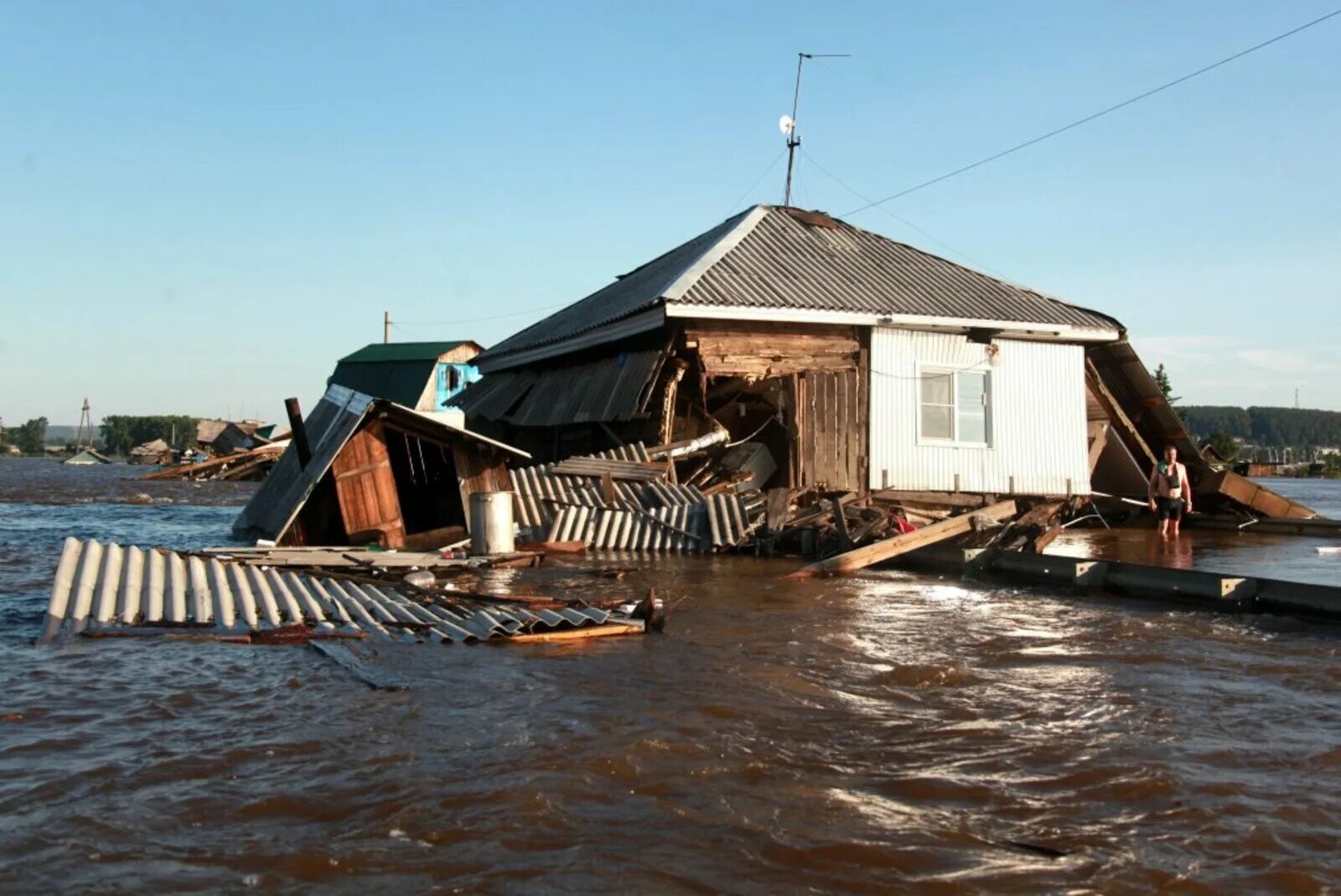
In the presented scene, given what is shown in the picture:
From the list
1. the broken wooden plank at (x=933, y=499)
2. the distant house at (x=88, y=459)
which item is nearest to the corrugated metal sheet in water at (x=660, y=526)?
the broken wooden plank at (x=933, y=499)

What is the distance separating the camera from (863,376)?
1788 centimetres

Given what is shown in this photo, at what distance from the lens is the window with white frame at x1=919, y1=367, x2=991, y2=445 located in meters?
18.4

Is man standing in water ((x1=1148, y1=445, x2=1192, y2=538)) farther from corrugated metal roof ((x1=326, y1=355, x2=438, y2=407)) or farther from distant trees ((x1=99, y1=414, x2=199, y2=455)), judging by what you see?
distant trees ((x1=99, y1=414, x2=199, y2=455))

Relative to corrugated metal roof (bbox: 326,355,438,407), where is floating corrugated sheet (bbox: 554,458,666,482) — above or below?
below

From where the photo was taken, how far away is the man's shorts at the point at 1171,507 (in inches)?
722

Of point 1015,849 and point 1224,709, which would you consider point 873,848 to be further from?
point 1224,709

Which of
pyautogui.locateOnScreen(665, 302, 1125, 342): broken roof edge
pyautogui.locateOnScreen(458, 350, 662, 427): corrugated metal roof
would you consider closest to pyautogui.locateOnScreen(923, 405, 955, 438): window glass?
pyautogui.locateOnScreen(665, 302, 1125, 342): broken roof edge

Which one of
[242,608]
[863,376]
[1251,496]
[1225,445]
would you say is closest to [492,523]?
[242,608]

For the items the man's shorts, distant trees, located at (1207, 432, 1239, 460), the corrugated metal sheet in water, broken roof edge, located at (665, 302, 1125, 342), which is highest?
broken roof edge, located at (665, 302, 1125, 342)

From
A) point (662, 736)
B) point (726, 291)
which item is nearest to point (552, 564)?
point (726, 291)

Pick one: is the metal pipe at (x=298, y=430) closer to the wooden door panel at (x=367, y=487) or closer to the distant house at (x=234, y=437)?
the wooden door panel at (x=367, y=487)

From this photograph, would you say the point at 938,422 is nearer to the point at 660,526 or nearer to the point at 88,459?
the point at 660,526

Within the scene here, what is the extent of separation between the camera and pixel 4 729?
5.49m

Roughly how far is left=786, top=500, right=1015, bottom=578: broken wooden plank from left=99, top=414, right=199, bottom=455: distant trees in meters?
72.9
